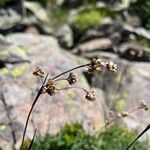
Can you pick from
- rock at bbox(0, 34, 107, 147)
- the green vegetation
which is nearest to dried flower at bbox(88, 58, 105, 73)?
the green vegetation

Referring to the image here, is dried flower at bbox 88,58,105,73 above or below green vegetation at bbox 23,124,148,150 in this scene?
above

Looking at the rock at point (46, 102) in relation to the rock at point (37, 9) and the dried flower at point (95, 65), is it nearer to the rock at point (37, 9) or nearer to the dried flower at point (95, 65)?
the dried flower at point (95, 65)

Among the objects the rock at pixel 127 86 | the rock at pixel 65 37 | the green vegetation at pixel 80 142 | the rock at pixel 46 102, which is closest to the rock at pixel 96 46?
the rock at pixel 65 37


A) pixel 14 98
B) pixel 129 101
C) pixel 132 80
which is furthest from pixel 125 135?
pixel 132 80

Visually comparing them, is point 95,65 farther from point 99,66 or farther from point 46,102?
point 46,102

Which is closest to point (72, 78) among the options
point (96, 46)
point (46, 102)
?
point (46, 102)

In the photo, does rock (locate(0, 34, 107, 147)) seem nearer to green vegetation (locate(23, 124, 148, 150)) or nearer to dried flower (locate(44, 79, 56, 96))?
green vegetation (locate(23, 124, 148, 150))

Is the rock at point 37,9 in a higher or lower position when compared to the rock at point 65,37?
lower

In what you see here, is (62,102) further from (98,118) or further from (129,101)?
(129,101)

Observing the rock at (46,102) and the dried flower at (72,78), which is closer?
the dried flower at (72,78)
